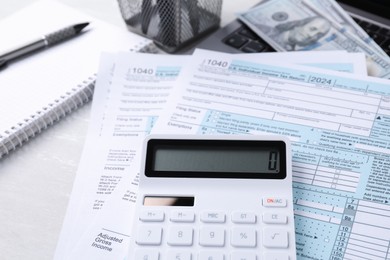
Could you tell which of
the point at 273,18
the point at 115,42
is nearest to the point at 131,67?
the point at 115,42

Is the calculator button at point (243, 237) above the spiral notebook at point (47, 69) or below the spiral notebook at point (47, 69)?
below

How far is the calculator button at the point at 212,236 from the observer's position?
412 millimetres

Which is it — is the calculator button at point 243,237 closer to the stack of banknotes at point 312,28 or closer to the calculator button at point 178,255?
the calculator button at point 178,255

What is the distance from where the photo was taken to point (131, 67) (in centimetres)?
58

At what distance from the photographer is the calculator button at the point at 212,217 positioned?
0.42 metres

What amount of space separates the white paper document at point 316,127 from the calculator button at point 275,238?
0.9 inches

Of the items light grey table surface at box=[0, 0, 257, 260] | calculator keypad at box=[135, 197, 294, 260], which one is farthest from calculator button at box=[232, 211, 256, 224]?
light grey table surface at box=[0, 0, 257, 260]

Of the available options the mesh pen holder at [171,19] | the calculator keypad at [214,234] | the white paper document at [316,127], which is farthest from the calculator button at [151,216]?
the mesh pen holder at [171,19]

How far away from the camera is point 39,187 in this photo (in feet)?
1.60

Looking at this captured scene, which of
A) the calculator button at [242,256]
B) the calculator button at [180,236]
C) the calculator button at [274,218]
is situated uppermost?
the calculator button at [180,236]

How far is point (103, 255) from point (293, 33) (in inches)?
13.8

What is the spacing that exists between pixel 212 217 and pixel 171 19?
0.85 feet

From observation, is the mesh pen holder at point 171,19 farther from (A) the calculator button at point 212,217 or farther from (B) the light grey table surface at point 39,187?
(A) the calculator button at point 212,217

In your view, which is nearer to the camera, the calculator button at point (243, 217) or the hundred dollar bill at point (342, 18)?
the calculator button at point (243, 217)
